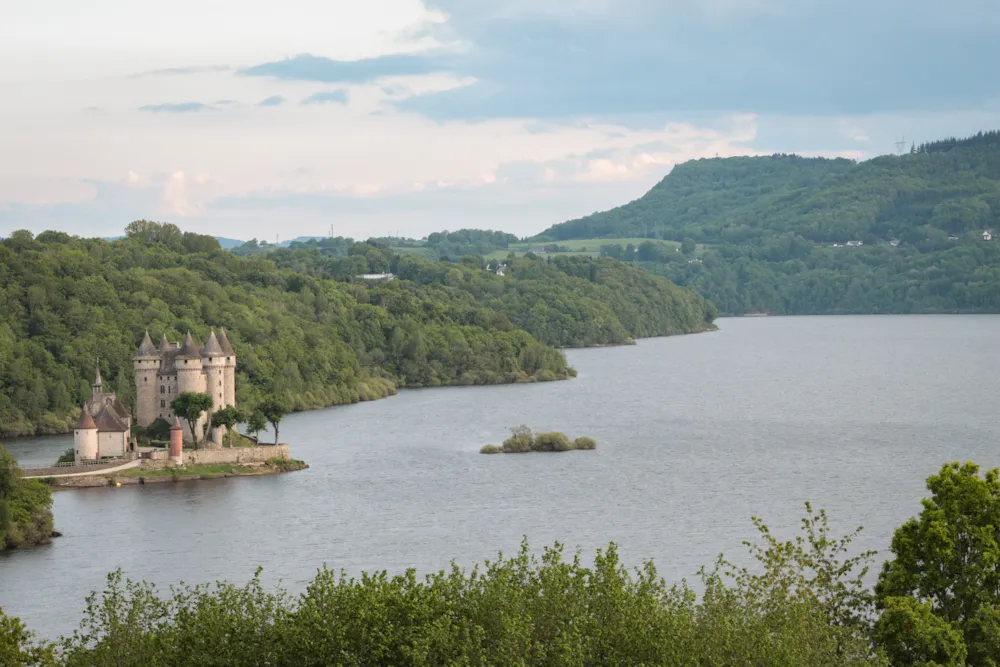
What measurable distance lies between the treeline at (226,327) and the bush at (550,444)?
27870 mm

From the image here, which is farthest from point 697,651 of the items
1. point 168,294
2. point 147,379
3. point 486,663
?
point 168,294

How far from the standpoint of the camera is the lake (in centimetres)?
5281

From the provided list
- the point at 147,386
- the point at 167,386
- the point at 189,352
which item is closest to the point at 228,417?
the point at 167,386

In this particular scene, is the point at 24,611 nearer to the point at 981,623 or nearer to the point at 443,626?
the point at 443,626

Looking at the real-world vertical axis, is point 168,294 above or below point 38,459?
above

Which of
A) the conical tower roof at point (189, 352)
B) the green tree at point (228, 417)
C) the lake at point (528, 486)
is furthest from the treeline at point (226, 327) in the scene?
the green tree at point (228, 417)

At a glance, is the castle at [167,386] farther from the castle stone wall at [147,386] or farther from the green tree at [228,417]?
the green tree at [228,417]

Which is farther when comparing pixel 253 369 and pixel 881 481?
pixel 253 369

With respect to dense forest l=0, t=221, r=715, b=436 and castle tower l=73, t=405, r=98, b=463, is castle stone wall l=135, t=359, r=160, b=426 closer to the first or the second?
castle tower l=73, t=405, r=98, b=463

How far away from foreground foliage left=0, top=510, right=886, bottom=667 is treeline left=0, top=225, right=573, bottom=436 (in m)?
67.8

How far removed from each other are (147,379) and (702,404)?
47780 millimetres

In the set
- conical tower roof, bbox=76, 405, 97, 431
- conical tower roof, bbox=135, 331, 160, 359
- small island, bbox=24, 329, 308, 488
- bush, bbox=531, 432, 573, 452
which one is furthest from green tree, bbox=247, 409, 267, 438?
bush, bbox=531, 432, 573, 452

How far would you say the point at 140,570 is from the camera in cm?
5125

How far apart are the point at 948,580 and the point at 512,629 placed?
30.8 ft
